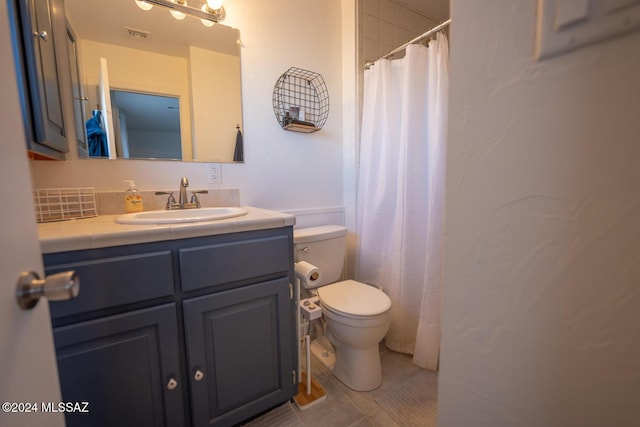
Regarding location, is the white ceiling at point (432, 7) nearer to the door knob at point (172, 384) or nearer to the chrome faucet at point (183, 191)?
the chrome faucet at point (183, 191)

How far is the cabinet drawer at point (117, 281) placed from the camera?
755mm

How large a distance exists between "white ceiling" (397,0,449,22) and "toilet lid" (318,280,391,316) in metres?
2.01

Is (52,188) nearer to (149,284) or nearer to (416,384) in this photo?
(149,284)

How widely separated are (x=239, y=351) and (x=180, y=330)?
0.80ft

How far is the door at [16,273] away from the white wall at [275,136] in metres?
0.98

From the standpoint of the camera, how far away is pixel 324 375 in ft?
4.86

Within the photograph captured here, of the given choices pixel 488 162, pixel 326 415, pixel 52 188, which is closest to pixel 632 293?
pixel 488 162

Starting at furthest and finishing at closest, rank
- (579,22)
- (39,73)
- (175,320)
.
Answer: (175,320) → (39,73) → (579,22)

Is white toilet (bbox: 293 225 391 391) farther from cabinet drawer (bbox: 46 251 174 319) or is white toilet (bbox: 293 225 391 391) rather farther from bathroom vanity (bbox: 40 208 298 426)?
cabinet drawer (bbox: 46 251 174 319)

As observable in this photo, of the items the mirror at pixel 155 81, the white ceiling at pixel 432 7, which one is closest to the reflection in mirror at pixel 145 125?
the mirror at pixel 155 81

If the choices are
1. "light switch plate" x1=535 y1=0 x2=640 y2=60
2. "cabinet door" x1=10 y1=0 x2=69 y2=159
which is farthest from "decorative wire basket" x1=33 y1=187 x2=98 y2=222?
"light switch plate" x1=535 y1=0 x2=640 y2=60

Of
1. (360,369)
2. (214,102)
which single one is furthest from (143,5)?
(360,369)

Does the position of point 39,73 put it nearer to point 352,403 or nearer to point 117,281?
point 117,281

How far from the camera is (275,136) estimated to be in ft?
5.40
